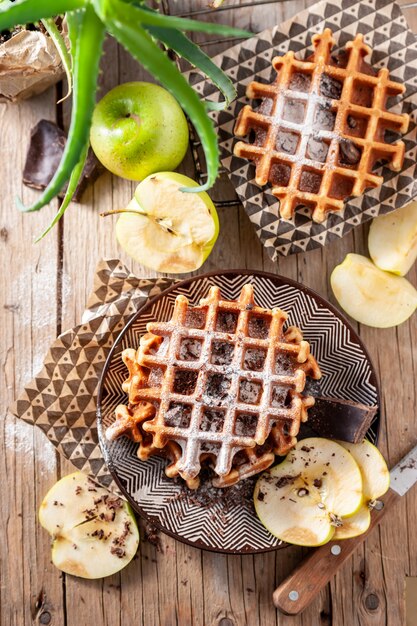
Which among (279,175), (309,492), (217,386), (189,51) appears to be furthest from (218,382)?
(189,51)

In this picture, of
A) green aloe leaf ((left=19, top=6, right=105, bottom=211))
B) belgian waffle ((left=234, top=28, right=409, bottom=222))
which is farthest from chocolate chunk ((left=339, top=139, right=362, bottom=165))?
green aloe leaf ((left=19, top=6, right=105, bottom=211))

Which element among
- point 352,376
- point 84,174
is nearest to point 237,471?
point 352,376

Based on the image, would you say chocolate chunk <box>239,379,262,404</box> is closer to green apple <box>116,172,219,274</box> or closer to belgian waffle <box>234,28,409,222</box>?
green apple <box>116,172,219,274</box>

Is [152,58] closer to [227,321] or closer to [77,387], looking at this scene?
[227,321]

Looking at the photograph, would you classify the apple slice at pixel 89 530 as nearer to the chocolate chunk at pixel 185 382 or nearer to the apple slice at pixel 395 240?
the chocolate chunk at pixel 185 382

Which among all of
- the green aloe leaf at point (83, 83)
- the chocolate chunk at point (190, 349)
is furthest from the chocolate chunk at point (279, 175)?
the green aloe leaf at point (83, 83)

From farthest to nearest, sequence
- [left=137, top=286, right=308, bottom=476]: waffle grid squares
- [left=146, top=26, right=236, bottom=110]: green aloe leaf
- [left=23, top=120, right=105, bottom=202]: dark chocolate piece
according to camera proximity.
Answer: [left=23, top=120, right=105, bottom=202]: dark chocolate piece → [left=137, top=286, right=308, bottom=476]: waffle grid squares → [left=146, top=26, right=236, bottom=110]: green aloe leaf
